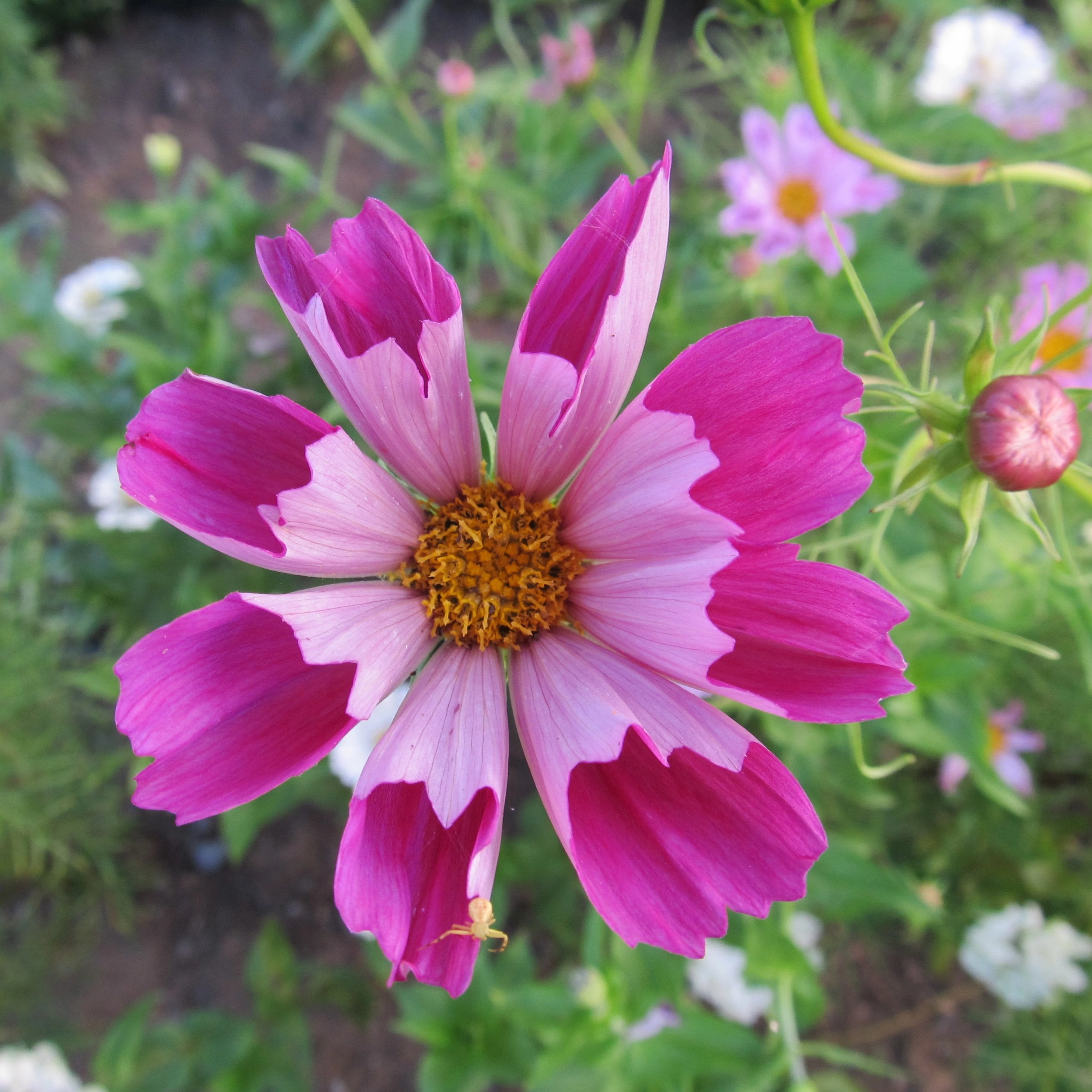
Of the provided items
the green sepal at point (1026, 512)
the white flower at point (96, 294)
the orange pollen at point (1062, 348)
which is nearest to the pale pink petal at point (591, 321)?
the green sepal at point (1026, 512)

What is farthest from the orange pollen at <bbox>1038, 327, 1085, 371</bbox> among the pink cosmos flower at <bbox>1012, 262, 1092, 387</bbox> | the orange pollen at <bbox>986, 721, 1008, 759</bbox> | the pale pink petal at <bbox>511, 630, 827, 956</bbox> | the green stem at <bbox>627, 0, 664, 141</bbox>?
the pale pink petal at <bbox>511, 630, 827, 956</bbox>

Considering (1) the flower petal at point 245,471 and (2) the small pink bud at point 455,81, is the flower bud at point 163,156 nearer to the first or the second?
(2) the small pink bud at point 455,81

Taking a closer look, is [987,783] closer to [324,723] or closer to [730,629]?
[730,629]

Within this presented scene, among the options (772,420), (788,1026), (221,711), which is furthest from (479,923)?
(788,1026)

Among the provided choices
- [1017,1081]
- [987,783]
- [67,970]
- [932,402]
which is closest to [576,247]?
[932,402]

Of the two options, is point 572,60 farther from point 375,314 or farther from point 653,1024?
point 653,1024

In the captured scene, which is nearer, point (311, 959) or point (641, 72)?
point (641, 72)

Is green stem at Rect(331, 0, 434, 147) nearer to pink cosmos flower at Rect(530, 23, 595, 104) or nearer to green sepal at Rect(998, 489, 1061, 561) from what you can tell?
pink cosmos flower at Rect(530, 23, 595, 104)
